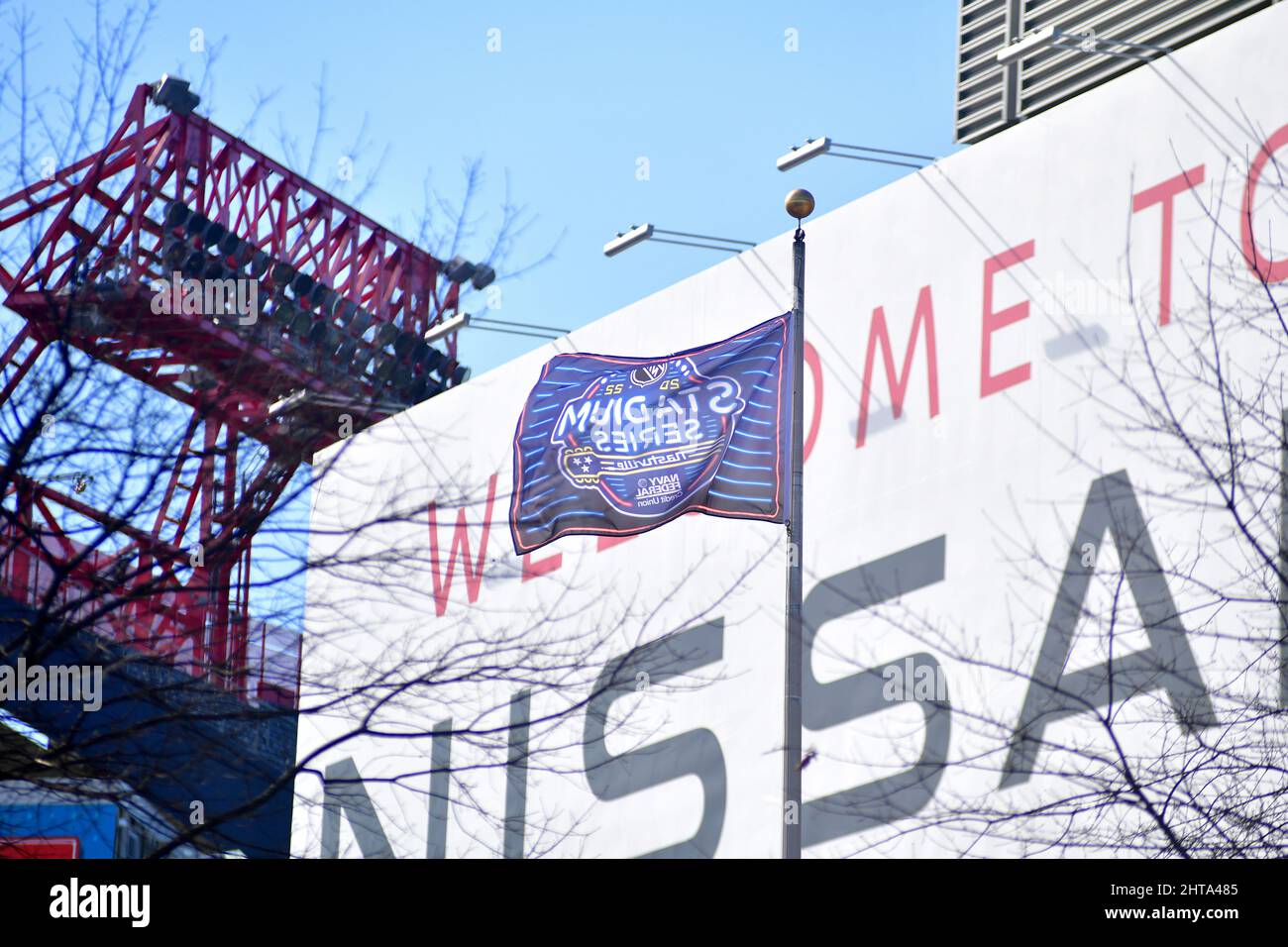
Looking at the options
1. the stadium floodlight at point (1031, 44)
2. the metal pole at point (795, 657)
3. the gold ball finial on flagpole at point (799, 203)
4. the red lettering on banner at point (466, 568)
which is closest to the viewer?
the metal pole at point (795, 657)

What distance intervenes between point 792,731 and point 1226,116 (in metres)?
8.72

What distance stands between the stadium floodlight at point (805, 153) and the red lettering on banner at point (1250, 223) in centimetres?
570

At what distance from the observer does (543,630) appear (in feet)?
91.1

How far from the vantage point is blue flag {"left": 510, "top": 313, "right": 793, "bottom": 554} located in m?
20.3

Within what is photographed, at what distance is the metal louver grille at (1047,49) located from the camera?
2128 centimetres

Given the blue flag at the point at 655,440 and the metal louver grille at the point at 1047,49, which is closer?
the blue flag at the point at 655,440

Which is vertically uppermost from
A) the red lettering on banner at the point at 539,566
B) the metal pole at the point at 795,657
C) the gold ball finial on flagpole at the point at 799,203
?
the gold ball finial on flagpole at the point at 799,203

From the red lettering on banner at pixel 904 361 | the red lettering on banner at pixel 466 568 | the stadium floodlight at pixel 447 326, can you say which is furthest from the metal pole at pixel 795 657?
the red lettering on banner at pixel 466 568

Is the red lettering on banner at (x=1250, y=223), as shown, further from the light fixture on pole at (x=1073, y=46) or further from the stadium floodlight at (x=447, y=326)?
the stadium floodlight at (x=447, y=326)

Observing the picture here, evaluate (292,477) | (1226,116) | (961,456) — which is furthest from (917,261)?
(292,477)

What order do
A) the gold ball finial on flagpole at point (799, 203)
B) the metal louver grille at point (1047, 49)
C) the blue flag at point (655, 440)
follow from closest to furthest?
1. the gold ball finial on flagpole at point (799, 203)
2. the blue flag at point (655, 440)
3. the metal louver grille at point (1047, 49)

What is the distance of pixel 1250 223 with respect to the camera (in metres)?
19.1

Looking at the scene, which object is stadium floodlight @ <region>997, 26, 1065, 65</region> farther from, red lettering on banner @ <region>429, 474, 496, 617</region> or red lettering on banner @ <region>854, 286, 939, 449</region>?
red lettering on banner @ <region>429, 474, 496, 617</region>
